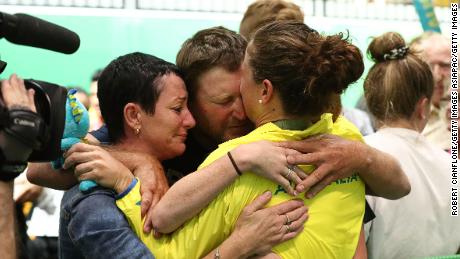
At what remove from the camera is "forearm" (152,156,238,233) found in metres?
1.75

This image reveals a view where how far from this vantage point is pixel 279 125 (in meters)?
1.88

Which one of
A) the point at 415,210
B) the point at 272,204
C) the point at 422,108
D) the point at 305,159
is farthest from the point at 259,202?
the point at 422,108

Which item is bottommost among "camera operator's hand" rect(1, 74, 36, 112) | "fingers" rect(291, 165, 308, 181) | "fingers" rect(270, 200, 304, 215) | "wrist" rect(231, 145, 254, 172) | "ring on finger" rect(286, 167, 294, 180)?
"fingers" rect(270, 200, 304, 215)

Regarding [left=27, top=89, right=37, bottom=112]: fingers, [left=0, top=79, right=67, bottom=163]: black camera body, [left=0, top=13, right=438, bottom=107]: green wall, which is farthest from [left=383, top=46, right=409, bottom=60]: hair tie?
[left=0, top=13, right=438, bottom=107]: green wall

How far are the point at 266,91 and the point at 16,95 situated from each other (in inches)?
23.5

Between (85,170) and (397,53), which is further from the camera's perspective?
(397,53)

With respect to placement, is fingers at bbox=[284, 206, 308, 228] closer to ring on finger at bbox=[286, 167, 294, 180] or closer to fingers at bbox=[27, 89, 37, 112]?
ring on finger at bbox=[286, 167, 294, 180]

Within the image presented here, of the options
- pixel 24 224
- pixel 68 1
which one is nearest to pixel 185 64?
pixel 24 224

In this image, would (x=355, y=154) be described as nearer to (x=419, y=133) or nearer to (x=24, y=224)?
(x=419, y=133)

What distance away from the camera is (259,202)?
5.92 ft

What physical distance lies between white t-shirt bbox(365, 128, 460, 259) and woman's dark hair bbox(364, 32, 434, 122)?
73 mm

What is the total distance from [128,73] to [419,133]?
108 cm

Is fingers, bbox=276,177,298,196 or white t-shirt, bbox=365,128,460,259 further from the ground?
fingers, bbox=276,177,298,196

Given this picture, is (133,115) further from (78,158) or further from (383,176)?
(383,176)
